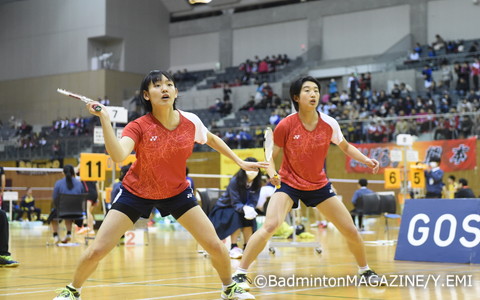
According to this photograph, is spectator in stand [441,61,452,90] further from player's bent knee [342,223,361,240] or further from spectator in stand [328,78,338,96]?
player's bent knee [342,223,361,240]

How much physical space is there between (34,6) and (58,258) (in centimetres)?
3480

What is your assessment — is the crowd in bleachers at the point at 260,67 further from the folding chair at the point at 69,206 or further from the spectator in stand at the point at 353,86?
the folding chair at the point at 69,206

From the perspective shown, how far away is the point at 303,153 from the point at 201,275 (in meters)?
2.42

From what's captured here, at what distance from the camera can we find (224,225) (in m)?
11.2

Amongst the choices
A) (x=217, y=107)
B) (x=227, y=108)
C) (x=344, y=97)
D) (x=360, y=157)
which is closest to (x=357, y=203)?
(x=360, y=157)

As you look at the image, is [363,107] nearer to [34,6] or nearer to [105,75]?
[105,75]

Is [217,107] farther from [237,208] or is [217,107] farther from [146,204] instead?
[146,204]

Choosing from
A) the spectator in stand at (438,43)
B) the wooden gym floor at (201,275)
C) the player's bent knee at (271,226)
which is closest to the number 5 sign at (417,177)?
the wooden gym floor at (201,275)

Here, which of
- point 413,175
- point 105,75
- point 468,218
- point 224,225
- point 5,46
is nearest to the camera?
point 468,218

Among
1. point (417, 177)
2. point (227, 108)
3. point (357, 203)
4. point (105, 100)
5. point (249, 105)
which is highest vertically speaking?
point (105, 100)

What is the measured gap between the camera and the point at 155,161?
5.43 m

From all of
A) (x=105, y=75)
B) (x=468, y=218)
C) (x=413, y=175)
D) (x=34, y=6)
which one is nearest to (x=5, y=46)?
(x=34, y=6)

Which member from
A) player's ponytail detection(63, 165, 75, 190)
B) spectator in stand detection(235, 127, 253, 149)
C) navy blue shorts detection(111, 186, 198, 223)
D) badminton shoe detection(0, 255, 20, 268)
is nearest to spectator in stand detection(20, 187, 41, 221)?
spectator in stand detection(235, 127, 253, 149)

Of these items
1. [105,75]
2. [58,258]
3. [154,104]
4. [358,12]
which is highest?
[358,12]
